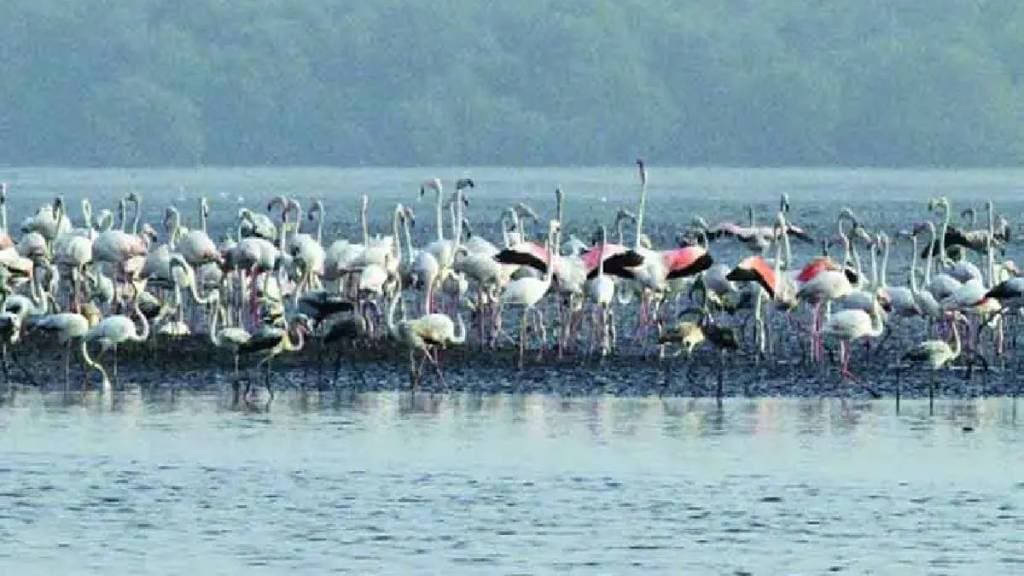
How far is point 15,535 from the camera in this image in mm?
17641

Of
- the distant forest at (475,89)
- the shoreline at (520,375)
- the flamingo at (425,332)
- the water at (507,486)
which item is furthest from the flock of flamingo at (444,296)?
the distant forest at (475,89)

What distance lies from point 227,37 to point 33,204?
321 feet

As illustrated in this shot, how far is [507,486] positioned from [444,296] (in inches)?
446

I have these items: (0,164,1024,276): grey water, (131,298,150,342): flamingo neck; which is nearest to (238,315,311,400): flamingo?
(131,298,150,342): flamingo neck

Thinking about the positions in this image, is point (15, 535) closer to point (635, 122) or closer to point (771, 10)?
point (635, 122)

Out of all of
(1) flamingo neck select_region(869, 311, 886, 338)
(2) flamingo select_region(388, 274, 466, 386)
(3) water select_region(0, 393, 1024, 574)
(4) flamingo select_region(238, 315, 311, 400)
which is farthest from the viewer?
(1) flamingo neck select_region(869, 311, 886, 338)

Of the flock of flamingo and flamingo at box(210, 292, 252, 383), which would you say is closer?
flamingo at box(210, 292, 252, 383)

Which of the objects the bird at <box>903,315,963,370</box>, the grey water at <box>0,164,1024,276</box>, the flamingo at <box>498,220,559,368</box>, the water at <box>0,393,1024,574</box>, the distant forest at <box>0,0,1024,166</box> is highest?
the distant forest at <box>0,0,1024,166</box>

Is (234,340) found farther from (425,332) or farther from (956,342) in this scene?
(956,342)

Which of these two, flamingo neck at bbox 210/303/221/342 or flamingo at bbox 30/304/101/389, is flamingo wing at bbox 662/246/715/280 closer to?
flamingo neck at bbox 210/303/221/342

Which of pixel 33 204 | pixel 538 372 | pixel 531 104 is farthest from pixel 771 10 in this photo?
pixel 538 372

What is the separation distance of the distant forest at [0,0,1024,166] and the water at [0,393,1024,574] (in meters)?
138

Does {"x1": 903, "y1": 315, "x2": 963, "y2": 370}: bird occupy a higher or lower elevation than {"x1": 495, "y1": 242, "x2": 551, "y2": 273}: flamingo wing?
lower

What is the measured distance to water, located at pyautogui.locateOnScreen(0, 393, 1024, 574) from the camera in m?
17.1
